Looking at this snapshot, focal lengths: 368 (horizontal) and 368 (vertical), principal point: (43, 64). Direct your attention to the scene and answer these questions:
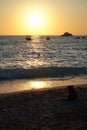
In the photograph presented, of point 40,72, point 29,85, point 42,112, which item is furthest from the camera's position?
point 40,72

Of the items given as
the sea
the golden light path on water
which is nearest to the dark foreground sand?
the golden light path on water

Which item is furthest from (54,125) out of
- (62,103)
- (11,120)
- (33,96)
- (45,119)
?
(33,96)

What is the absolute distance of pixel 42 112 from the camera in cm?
1427

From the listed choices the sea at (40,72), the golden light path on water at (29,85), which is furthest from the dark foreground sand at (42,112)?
the sea at (40,72)

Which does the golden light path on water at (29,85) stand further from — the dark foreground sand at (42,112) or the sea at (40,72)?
the dark foreground sand at (42,112)

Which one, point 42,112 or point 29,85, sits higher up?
point 42,112

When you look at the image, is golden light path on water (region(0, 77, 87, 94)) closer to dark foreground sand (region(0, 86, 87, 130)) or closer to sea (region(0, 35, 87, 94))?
sea (region(0, 35, 87, 94))

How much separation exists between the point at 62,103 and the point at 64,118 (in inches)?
101

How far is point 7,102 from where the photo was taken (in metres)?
16.2

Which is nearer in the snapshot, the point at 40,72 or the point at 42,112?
the point at 42,112

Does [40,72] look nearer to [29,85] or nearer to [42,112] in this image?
[29,85]

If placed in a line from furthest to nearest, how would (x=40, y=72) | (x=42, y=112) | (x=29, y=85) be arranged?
(x=40, y=72), (x=29, y=85), (x=42, y=112)

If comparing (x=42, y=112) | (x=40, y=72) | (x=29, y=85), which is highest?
(x=42, y=112)

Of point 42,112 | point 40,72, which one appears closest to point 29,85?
point 42,112
